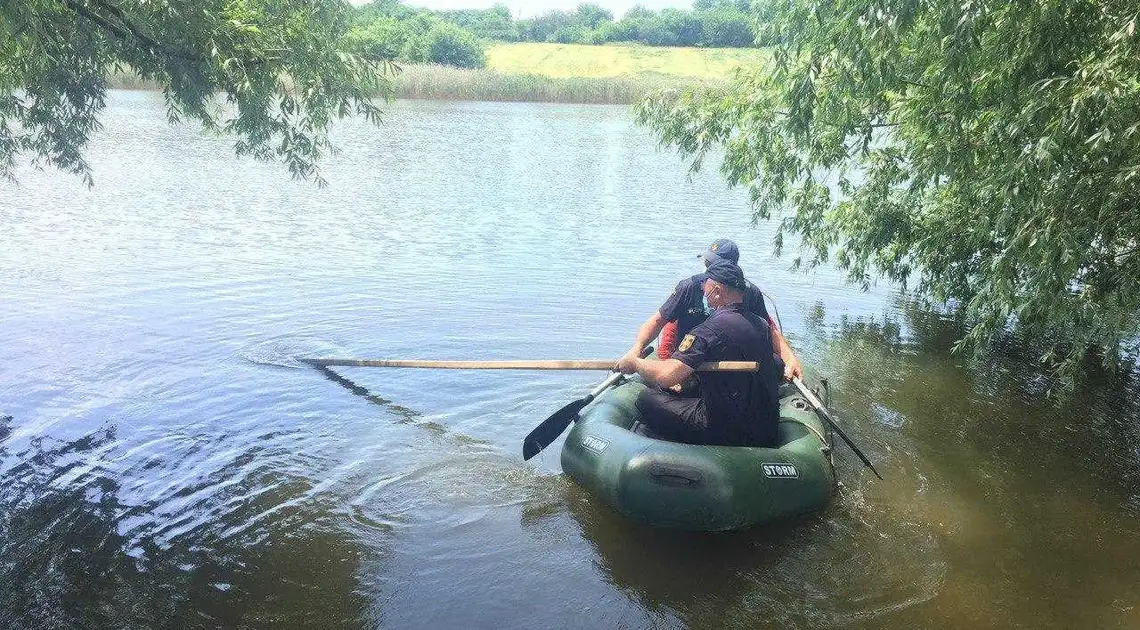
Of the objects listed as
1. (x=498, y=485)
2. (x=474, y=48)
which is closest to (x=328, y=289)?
(x=498, y=485)

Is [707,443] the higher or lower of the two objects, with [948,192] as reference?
lower

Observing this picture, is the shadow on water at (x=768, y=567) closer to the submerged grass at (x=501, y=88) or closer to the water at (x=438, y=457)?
the water at (x=438, y=457)

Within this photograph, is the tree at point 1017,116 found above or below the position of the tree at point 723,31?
below

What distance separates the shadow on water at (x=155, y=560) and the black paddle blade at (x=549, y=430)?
1655 mm

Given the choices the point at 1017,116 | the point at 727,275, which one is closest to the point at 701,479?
the point at 727,275

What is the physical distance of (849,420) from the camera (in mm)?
8438

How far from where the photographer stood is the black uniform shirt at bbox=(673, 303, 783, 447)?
6.05 meters

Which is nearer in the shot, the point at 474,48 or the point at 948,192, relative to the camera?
the point at 948,192

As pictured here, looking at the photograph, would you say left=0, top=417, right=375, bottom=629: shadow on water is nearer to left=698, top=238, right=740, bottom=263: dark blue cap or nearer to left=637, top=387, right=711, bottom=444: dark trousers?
left=637, top=387, right=711, bottom=444: dark trousers

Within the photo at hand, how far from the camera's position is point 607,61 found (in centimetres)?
7006

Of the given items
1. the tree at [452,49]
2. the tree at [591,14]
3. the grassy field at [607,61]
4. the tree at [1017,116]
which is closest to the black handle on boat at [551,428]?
the tree at [1017,116]

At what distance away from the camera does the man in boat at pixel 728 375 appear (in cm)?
606

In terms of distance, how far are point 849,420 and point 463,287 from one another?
6015 millimetres

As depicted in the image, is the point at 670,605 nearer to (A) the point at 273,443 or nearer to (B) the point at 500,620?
(B) the point at 500,620
